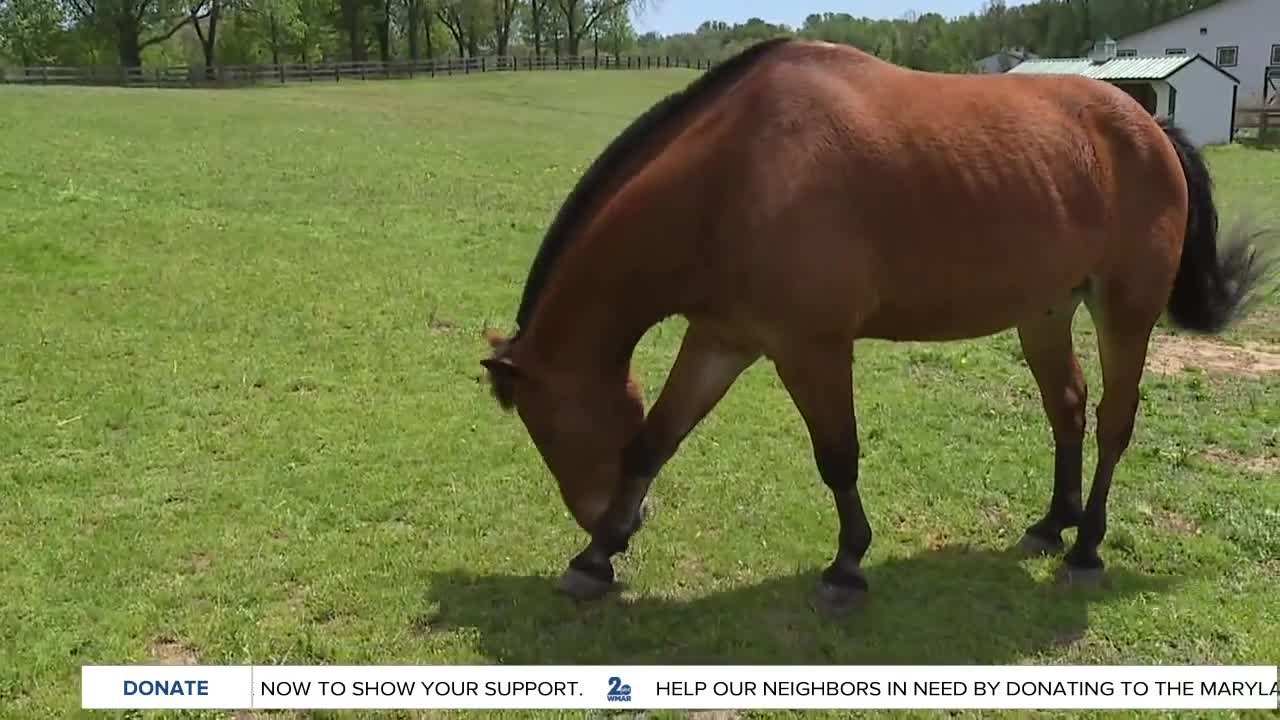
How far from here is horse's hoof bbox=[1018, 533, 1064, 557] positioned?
4.79 metres

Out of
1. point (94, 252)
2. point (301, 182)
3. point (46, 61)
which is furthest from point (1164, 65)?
point (46, 61)

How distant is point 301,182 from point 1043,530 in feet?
42.0

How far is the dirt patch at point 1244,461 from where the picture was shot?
5.73m

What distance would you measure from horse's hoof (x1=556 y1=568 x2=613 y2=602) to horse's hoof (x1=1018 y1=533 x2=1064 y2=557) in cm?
206

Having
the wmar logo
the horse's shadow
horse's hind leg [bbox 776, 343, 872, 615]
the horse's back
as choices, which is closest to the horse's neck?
the horse's back

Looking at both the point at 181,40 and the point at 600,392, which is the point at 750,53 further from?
the point at 181,40

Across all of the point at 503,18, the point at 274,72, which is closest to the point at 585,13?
the point at 503,18

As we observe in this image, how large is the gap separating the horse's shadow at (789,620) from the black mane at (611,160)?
47.0 inches

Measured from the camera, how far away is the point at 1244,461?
5867 mm

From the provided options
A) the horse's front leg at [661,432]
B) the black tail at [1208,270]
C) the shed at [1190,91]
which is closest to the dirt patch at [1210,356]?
the black tail at [1208,270]

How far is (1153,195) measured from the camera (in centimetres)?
443

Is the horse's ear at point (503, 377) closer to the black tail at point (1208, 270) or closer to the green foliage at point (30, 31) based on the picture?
the black tail at point (1208, 270)

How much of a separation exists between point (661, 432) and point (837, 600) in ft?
3.40

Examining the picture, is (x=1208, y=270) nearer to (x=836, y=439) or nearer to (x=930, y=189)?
(x=930, y=189)
